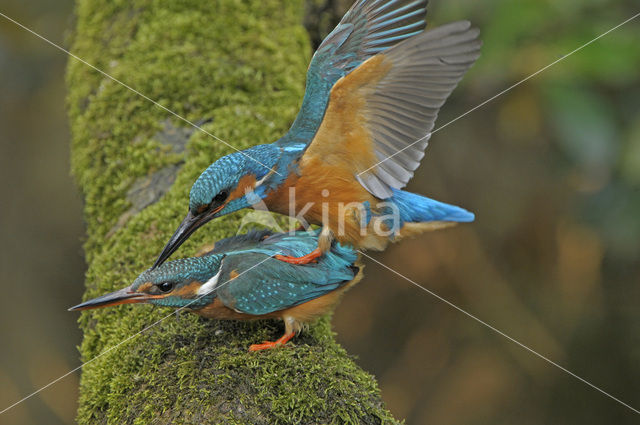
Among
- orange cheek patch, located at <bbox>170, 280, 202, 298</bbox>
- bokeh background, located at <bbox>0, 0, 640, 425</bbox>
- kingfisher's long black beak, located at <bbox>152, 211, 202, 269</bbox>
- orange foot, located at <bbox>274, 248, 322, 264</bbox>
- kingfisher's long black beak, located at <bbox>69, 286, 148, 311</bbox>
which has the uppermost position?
kingfisher's long black beak, located at <bbox>152, 211, 202, 269</bbox>

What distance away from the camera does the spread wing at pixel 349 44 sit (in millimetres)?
2613

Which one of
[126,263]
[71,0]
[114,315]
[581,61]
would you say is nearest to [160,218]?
[126,263]

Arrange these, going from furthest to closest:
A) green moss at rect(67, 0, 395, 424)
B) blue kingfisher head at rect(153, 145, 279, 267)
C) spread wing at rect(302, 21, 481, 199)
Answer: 1. blue kingfisher head at rect(153, 145, 279, 267)
2. spread wing at rect(302, 21, 481, 199)
3. green moss at rect(67, 0, 395, 424)

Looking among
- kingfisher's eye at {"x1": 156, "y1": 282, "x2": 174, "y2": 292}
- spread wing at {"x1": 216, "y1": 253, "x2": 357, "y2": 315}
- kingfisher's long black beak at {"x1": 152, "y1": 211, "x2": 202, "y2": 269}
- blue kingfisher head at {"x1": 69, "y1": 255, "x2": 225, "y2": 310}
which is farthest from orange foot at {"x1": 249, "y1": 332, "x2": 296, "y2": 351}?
kingfisher's long black beak at {"x1": 152, "y1": 211, "x2": 202, "y2": 269}

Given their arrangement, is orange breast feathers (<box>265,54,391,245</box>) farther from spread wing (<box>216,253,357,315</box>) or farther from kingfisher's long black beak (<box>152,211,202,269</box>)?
kingfisher's long black beak (<box>152,211,202,269</box>)

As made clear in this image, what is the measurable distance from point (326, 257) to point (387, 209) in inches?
14.4

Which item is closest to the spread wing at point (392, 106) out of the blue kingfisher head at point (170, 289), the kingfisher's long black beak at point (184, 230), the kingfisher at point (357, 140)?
the kingfisher at point (357, 140)

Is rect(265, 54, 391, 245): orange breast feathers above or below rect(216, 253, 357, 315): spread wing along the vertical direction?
above

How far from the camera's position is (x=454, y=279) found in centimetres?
548

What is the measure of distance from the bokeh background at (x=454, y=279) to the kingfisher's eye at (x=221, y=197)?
233cm

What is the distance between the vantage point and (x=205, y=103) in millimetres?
3314

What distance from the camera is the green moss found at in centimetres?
213

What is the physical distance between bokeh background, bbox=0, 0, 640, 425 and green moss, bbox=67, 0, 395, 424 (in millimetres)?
1123

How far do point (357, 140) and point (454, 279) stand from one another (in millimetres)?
3220
